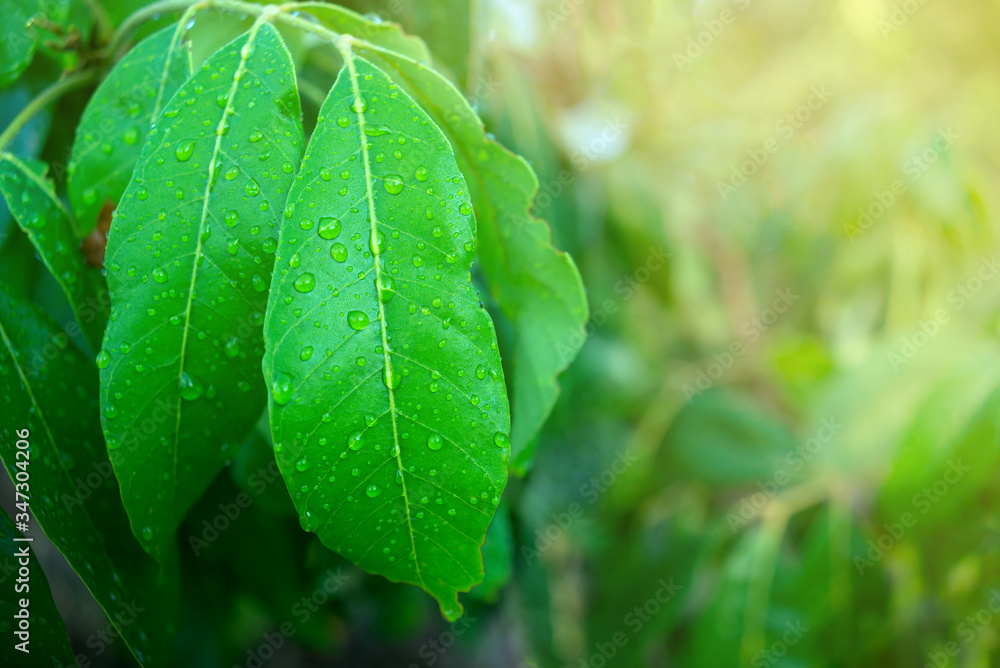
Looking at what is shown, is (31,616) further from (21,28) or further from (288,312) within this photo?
(21,28)

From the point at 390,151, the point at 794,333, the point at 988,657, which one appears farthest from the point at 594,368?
the point at 390,151

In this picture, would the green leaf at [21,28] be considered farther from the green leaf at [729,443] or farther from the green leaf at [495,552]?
the green leaf at [729,443]

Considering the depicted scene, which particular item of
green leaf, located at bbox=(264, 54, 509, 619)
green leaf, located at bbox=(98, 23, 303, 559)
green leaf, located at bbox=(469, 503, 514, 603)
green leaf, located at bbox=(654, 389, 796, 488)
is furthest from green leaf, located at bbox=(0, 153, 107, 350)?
green leaf, located at bbox=(654, 389, 796, 488)

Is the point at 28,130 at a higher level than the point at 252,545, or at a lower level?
higher

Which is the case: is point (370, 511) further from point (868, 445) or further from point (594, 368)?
point (594, 368)

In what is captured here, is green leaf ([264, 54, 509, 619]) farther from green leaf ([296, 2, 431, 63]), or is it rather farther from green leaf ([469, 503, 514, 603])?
green leaf ([469, 503, 514, 603])

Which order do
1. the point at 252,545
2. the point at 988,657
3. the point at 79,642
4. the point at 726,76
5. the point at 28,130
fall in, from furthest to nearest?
the point at 726,76, the point at 79,642, the point at 988,657, the point at 252,545, the point at 28,130

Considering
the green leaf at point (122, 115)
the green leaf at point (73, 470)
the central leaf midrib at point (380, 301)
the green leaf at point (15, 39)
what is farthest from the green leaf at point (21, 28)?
the central leaf midrib at point (380, 301)

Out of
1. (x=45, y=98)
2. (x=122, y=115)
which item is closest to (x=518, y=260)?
(x=122, y=115)
